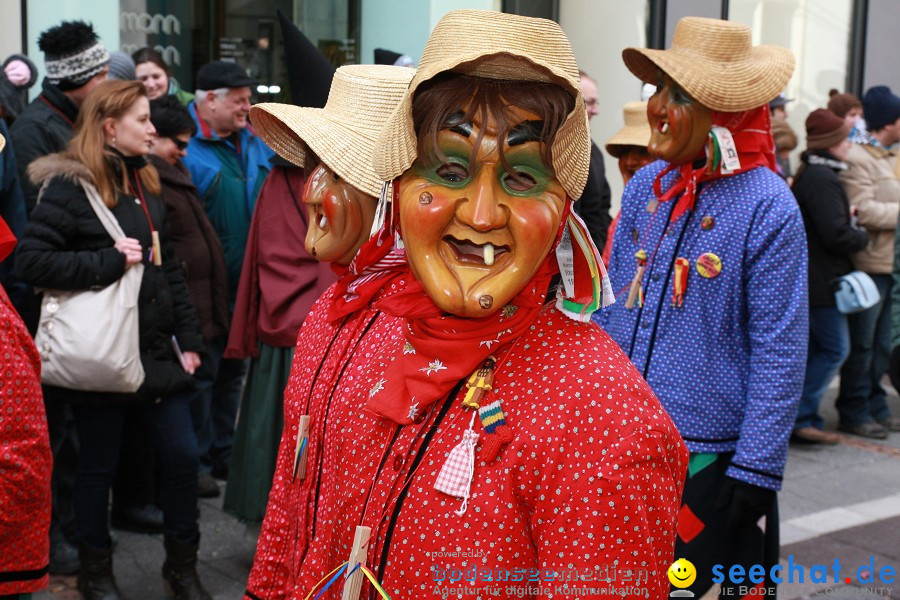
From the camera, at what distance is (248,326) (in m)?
4.80

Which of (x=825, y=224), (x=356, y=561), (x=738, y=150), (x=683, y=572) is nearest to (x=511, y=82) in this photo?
(x=356, y=561)

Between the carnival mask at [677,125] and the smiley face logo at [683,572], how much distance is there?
133cm

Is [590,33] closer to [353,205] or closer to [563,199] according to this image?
[353,205]

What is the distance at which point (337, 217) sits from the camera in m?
2.91

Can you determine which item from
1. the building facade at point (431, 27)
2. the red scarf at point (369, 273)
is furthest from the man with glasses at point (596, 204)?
the red scarf at point (369, 273)

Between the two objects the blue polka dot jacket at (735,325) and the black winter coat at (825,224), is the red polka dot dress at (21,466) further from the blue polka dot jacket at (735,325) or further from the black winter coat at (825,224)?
the black winter coat at (825,224)

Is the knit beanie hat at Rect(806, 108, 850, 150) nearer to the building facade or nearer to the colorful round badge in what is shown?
the building facade

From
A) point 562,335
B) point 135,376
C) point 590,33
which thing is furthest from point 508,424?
point 590,33

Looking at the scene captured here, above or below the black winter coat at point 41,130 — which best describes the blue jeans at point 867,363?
below

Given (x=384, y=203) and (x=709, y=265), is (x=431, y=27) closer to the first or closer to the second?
(x=709, y=265)

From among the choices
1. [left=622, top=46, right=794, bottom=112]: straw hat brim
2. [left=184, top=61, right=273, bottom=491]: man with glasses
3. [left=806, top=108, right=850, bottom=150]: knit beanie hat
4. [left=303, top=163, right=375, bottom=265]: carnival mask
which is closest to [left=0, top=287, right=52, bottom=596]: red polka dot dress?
[left=303, top=163, right=375, bottom=265]: carnival mask

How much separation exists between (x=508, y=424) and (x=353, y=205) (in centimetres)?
123

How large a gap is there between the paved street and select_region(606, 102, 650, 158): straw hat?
2172 millimetres

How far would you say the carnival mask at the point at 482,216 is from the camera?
1825 mm
